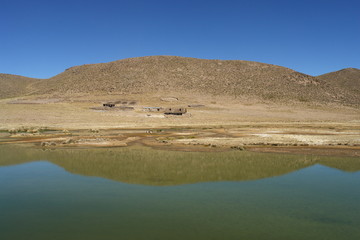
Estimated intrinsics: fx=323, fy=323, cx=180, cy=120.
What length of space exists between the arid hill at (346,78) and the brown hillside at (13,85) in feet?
453

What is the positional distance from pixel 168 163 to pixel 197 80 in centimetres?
9256

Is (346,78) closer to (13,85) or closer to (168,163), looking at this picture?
(13,85)

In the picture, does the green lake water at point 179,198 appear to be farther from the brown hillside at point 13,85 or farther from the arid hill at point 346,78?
the arid hill at point 346,78

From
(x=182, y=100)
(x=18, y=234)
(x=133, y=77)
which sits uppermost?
(x=133, y=77)

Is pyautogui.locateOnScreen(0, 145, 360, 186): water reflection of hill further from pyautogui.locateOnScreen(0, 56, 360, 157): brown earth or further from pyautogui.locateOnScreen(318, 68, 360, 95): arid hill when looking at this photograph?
pyautogui.locateOnScreen(318, 68, 360, 95): arid hill

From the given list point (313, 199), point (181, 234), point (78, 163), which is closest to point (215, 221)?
point (181, 234)

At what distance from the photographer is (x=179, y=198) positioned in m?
11.8

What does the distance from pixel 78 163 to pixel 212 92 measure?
82.7 m

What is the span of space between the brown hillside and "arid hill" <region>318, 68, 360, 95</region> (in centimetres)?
13796

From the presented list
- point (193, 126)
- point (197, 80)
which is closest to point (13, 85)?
point (197, 80)

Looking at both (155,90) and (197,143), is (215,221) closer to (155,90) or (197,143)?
(197,143)

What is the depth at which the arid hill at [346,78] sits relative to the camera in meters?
160

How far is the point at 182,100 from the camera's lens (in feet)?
290

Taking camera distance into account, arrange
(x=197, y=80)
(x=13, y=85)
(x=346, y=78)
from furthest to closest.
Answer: (x=346, y=78) < (x=13, y=85) < (x=197, y=80)
